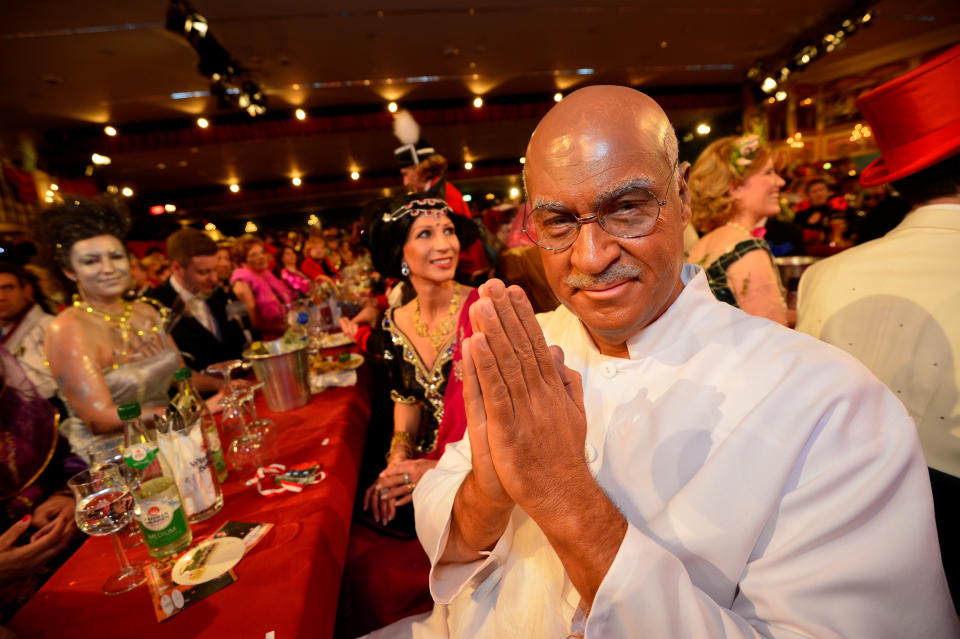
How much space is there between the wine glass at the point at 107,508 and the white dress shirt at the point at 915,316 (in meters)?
2.64

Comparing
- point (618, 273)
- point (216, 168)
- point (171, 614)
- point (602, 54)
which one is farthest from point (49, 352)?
point (216, 168)

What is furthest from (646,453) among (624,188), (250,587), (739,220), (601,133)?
(739,220)

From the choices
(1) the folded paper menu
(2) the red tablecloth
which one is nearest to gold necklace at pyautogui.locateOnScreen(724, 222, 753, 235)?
(2) the red tablecloth

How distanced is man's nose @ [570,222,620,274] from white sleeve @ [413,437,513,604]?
684mm

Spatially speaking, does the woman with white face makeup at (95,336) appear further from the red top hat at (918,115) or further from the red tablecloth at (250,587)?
the red top hat at (918,115)

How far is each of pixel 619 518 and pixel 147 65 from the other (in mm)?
9872

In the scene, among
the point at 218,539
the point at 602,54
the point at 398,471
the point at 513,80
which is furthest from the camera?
the point at 513,80

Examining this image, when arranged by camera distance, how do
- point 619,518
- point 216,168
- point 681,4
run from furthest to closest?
point 216,168
point 681,4
point 619,518

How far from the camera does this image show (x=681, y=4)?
677 centimetres

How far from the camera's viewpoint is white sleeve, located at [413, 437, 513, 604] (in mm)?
1167

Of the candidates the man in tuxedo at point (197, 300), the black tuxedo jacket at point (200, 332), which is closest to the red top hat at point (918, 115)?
the black tuxedo jacket at point (200, 332)

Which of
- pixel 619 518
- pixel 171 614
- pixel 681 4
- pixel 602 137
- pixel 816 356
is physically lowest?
pixel 171 614

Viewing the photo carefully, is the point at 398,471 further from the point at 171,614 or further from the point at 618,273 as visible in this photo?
the point at 618,273

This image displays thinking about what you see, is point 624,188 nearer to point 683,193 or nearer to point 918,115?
point 683,193
